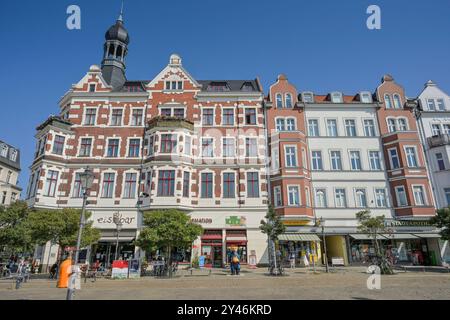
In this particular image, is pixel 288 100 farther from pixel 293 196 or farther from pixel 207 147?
pixel 293 196

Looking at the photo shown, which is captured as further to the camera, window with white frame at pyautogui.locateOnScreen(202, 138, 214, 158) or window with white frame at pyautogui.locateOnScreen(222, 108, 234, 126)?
window with white frame at pyautogui.locateOnScreen(222, 108, 234, 126)

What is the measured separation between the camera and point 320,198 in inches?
1122

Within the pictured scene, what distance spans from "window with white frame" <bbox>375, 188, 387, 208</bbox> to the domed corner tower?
33.0 meters

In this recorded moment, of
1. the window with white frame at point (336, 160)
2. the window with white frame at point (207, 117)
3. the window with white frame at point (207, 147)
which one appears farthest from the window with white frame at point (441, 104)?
the window with white frame at point (207, 147)

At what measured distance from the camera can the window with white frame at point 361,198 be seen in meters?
28.2

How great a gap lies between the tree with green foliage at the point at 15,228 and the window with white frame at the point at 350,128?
3335 centimetres

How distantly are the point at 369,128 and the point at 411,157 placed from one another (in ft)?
17.7

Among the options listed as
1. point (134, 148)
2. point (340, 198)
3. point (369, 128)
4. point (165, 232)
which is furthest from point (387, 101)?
point (134, 148)

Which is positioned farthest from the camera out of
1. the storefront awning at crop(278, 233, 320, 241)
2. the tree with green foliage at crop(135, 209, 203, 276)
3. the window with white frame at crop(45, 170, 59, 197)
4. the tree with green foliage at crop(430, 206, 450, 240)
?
the window with white frame at crop(45, 170, 59, 197)

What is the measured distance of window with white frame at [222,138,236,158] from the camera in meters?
28.8

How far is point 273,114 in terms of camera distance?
30.9 metres

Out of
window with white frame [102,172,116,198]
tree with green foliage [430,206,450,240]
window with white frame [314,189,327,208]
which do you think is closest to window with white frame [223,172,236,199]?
window with white frame [314,189,327,208]

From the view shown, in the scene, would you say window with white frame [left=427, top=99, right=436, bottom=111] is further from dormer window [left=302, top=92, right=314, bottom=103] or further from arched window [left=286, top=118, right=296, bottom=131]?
arched window [left=286, top=118, right=296, bottom=131]
